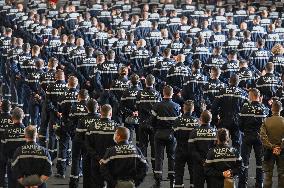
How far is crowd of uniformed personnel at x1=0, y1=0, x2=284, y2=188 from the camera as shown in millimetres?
13250

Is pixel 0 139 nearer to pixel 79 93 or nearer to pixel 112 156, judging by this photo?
pixel 79 93

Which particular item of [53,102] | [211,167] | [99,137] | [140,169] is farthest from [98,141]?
[53,102]

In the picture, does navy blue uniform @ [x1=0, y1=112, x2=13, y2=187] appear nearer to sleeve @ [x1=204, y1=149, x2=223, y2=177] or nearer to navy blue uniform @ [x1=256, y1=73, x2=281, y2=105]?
sleeve @ [x1=204, y1=149, x2=223, y2=177]

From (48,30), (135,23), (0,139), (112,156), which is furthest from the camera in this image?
(135,23)

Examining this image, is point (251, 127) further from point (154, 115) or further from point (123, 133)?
point (123, 133)

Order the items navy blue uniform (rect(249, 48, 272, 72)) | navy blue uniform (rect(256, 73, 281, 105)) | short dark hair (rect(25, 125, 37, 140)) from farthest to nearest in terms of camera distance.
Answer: navy blue uniform (rect(249, 48, 272, 72)) < navy blue uniform (rect(256, 73, 281, 105)) < short dark hair (rect(25, 125, 37, 140))

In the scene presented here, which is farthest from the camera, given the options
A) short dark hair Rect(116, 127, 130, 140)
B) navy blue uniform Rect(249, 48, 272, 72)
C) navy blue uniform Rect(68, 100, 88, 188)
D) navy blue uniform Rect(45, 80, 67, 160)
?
navy blue uniform Rect(249, 48, 272, 72)

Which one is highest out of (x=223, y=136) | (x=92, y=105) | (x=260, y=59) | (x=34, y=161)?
(x=92, y=105)

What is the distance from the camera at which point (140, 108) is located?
55.1 feet

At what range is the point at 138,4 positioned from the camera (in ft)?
117

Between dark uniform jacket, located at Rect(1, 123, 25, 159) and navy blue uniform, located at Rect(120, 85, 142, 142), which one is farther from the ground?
dark uniform jacket, located at Rect(1, 123, 25, 159)

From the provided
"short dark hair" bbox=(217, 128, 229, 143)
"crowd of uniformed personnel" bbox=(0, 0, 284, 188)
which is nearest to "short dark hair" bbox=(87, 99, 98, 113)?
"crowd of uniformed personnel" bbox=(0, 0, 284, 188)

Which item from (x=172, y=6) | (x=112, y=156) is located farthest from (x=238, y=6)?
(x=112, y=156)

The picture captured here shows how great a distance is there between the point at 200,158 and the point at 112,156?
1894 millimetres
